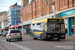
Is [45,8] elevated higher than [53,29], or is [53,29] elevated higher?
[45,8]

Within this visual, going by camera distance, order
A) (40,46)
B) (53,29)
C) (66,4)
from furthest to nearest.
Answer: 1. (66,4)
2. (53,29)
3. (40,46)

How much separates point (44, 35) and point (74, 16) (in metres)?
13.7

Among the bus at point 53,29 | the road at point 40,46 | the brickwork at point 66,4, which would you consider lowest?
the road at point 40,46

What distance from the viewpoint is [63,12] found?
36.7m

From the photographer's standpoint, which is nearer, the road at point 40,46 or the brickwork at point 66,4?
the road at point 40,46

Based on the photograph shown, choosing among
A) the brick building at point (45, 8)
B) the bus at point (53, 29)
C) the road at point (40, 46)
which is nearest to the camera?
the road at point (40, 46)

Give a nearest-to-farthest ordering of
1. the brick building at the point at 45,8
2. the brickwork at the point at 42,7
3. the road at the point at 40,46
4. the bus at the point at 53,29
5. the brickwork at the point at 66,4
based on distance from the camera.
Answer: the road at the point at 40,46, the bus at the point at 53,29, the brickwork at the point at 66,4, the brick building at the point at 45,8, the brickwork at the point at 42,7

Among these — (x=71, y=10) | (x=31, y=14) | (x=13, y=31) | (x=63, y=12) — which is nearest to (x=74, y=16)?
(x=71, y=10)

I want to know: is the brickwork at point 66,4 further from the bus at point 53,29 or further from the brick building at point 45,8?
the bus at point 53,29

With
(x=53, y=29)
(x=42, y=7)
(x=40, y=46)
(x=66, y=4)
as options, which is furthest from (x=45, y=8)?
(x=40, y=46)

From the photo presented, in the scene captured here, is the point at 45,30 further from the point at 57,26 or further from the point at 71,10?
the point at 71,10

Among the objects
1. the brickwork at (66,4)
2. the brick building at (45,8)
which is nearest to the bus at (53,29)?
the brick building at (45,8)

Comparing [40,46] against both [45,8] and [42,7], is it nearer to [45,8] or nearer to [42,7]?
[45,8]

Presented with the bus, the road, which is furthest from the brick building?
the road
